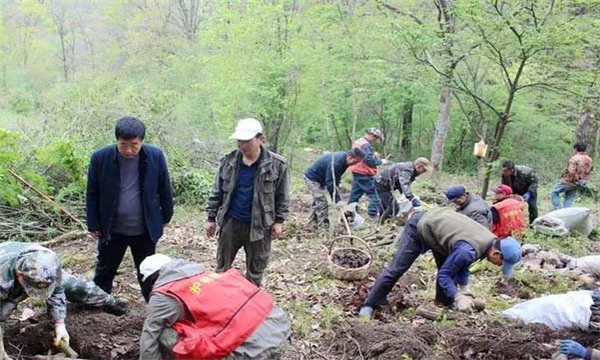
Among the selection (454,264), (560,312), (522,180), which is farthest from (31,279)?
(522,180)

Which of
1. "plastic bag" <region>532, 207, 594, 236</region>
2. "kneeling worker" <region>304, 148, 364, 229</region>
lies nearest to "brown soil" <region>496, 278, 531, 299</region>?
"plastic bag" <region>532, 207, 594, 236</region>

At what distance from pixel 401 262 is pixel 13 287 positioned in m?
3.24

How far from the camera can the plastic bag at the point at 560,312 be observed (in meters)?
4.71

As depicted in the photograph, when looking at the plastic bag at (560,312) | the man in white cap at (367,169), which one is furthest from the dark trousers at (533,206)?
the plastic bag at (560,312)

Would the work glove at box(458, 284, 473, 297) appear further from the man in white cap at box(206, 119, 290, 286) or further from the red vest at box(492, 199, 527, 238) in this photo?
the man in white cap at box(206, 119, 290, 286)

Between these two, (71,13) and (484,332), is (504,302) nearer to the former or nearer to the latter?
(484,332)

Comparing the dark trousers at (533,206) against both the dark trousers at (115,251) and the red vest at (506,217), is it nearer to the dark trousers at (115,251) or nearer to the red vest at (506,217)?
the red vest at (506,217)

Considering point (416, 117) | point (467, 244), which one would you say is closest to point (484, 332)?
point (467, 244)

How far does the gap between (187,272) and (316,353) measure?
5.73 ft

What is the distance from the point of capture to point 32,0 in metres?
30.0

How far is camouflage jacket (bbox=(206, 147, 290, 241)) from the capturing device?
4.55m

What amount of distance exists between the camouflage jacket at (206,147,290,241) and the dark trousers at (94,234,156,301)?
67 centimetres

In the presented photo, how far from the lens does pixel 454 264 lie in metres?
4.80

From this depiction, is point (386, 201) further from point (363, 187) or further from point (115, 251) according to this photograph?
point (115, 251)
